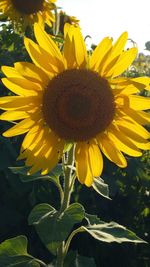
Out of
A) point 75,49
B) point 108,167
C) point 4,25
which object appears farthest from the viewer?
point 4,25

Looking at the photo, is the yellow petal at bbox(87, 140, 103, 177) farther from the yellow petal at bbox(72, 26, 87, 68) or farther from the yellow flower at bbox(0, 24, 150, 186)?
the yellow petal at bbox(72, 26, 87, 68)

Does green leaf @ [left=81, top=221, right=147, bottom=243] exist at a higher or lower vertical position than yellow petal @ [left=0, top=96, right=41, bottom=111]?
lower

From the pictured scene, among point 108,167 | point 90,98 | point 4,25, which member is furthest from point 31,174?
point 4,25

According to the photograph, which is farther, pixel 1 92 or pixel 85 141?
pixel 1 92

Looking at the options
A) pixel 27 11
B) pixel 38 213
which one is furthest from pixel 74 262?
pixel 27 11

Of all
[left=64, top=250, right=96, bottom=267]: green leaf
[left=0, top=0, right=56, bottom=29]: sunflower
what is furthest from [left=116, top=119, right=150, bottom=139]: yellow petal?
[left=0, top=0, right=56, bottom=29]: sunflower

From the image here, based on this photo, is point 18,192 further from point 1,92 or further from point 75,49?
point 75,49

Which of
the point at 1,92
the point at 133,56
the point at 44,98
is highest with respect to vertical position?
the point at 133,56
